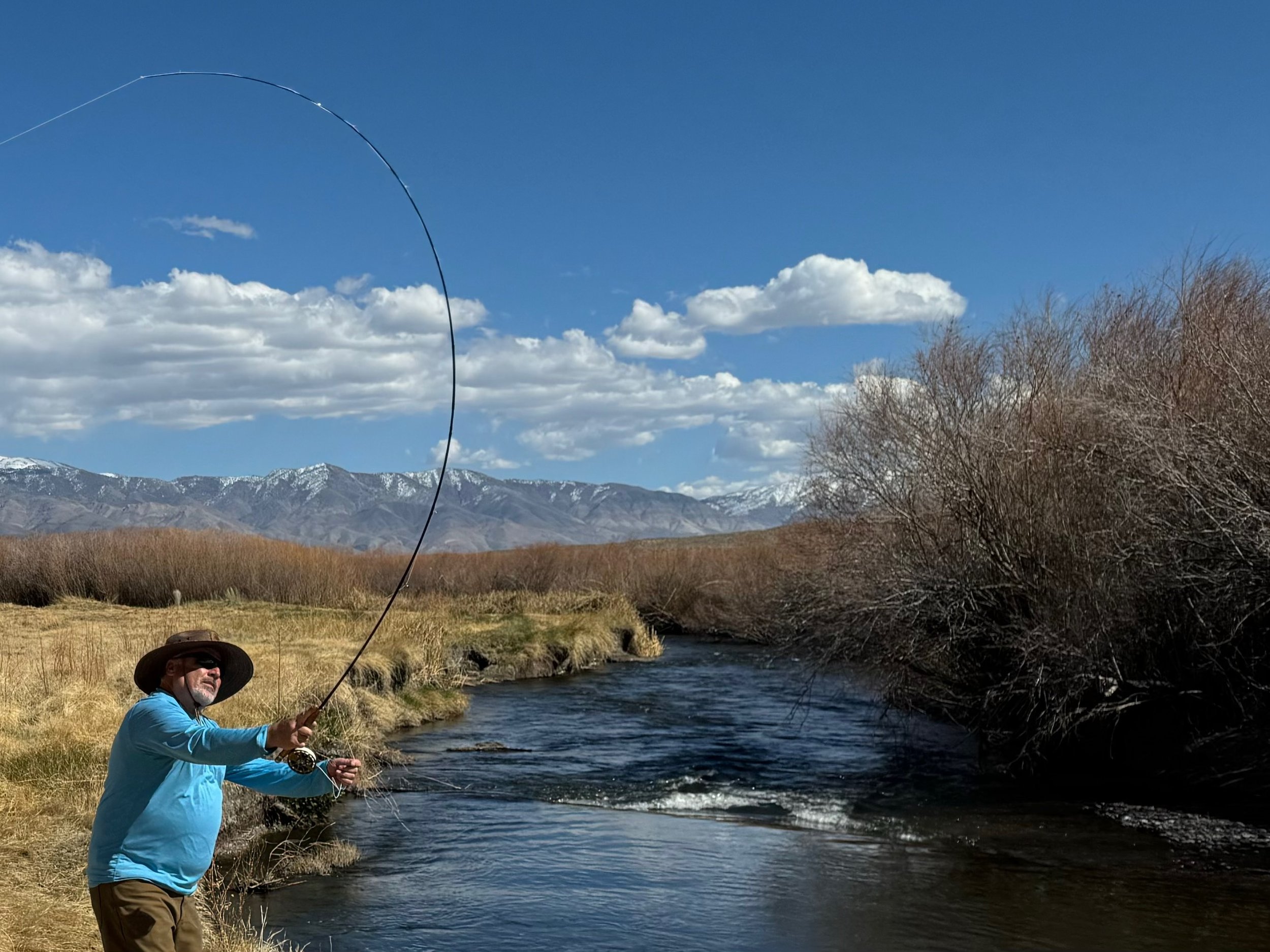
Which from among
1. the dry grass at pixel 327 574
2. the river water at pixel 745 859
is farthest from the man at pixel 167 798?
the dry grass at pixel 327 574

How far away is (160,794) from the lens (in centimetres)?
422

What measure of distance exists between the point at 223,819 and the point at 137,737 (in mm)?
6976

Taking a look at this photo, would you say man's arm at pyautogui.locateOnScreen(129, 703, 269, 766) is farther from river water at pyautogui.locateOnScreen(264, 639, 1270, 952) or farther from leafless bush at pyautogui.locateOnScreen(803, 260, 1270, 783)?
leafless bush at pyautogui.locateOnScreen(803, 260, 1270, 783)

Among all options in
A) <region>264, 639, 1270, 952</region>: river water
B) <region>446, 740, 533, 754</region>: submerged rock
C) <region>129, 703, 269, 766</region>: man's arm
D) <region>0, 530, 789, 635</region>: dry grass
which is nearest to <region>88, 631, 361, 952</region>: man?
<region>129, 703, 269, 766</region>: man's arm

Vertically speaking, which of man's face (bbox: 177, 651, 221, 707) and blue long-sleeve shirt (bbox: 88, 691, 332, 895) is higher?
man's face (bbox: 177, 651, 221, 707)

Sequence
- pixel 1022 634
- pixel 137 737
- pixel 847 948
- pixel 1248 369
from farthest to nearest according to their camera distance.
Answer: pixel 1022 634 → pixel 1248 369 → pixel 847 948 → pixel 137 737

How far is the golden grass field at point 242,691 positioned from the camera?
8.05m

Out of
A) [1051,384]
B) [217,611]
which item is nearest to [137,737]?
[1051,384]

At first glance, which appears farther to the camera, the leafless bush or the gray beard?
the leafless bush

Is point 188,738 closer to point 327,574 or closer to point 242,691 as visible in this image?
point 242,691

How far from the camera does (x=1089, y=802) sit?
13.6m

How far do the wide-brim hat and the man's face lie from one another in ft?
0.08

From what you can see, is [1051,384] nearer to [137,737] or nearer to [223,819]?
[223,819]

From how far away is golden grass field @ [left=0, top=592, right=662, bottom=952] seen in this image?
26.4 ft
